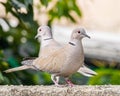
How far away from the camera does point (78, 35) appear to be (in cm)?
332

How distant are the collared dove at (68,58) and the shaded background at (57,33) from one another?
54cm

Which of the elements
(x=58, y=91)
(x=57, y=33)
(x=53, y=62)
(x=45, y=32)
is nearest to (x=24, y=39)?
(x=45, y=32)

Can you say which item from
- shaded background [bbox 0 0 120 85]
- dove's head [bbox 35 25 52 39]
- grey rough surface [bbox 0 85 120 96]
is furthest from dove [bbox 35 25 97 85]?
shaded background [bbox 0 0 120 85]

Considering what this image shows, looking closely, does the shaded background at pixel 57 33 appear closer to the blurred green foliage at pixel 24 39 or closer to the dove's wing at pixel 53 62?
the blurred green foliage at pixel 24 39

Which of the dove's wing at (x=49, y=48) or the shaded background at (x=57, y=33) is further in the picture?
the shaded background at (x=57, y=33)

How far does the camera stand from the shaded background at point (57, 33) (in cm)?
454

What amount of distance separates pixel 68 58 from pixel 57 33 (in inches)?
253

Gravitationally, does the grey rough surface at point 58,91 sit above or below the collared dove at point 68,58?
below

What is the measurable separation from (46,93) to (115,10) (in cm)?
796

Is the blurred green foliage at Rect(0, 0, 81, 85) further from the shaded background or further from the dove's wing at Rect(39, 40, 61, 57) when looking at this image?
the dove's wing at Rect(39, 40, 61, 57)

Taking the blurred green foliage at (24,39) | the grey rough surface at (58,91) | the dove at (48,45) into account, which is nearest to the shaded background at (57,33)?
the blurred green foliage at (24,39)

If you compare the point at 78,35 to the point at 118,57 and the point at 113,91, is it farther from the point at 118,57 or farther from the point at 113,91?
the point at 118,57

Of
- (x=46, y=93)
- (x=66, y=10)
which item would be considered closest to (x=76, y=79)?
(x=66, y=10)

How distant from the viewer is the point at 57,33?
9.74 meters
